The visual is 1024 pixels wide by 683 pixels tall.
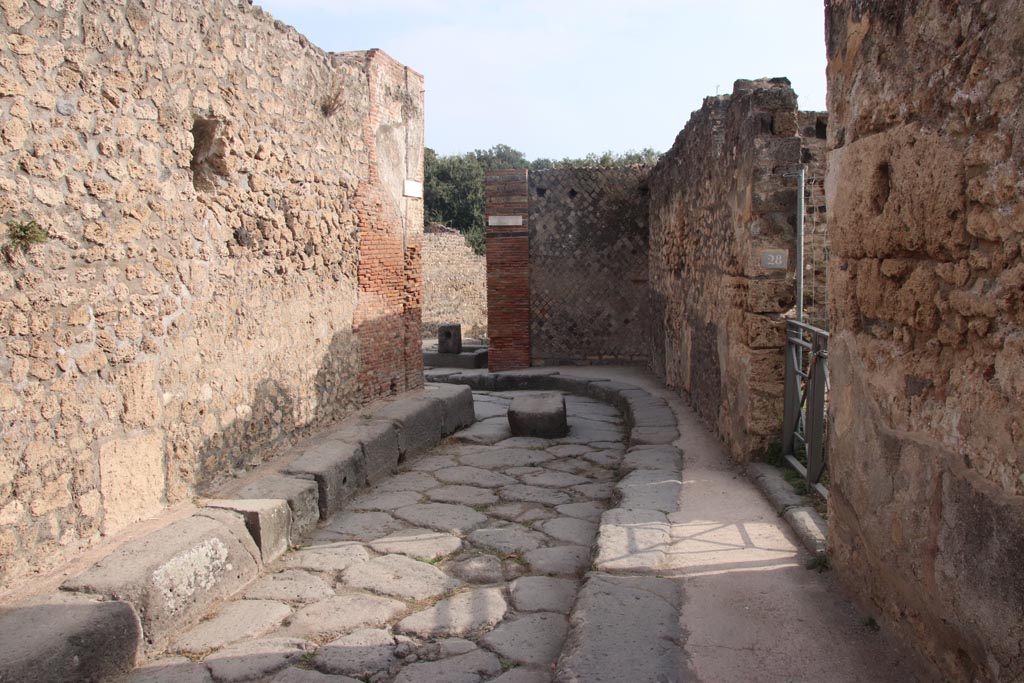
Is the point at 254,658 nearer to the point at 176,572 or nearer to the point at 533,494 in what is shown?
the point at 176,572

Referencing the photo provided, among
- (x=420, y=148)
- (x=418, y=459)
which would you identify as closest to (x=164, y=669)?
(x=418, y=459)

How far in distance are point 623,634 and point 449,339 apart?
973cm

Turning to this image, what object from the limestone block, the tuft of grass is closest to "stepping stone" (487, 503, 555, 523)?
the limestone block

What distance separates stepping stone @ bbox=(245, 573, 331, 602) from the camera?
3.74m

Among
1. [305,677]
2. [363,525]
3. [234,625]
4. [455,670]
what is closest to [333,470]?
[363,525]

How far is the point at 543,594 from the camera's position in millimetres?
3678

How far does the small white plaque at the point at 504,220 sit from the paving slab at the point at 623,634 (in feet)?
27.8

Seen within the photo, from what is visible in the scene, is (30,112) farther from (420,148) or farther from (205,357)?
(420,148)

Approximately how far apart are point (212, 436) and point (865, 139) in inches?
137

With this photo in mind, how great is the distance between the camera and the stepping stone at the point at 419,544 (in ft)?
13.9

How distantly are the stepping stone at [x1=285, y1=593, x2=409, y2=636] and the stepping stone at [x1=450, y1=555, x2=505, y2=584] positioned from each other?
42 cm

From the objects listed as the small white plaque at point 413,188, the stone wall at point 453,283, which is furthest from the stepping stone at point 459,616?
the stone wall at point 453,283

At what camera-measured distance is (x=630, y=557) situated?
11.4 feet

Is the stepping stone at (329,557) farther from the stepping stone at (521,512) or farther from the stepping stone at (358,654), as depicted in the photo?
the stepping stone at (521,512)
